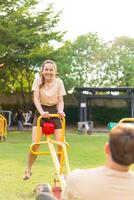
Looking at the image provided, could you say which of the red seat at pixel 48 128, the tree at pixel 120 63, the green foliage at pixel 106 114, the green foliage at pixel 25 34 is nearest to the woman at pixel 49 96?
the red seat at pixel 48 128

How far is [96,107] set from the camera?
35.3 m

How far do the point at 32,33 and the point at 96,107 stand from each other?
832cm

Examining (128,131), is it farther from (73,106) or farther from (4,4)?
(73,106)

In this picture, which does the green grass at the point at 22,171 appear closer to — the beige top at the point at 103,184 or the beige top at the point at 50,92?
the beige top at the point at 50,92

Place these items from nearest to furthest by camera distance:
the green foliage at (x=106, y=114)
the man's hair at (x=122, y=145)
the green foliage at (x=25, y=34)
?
the man's hair at (x=122, y=145), the green foliage at (x=25, y=34), the green foliage at (x=106, y=114)

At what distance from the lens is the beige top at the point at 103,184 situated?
2.89m

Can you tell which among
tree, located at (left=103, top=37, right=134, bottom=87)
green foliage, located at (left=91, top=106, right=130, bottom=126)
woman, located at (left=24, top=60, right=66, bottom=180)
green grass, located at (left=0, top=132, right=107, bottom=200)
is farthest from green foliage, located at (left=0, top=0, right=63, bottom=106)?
woman, located at (left=24, top=60, right=66, bottom=180)

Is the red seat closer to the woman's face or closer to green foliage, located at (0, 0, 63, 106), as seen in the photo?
the woman's face

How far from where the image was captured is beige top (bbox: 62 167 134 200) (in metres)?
2.89

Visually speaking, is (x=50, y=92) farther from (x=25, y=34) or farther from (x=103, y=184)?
(x=25, y=34)

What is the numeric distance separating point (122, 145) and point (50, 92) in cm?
428

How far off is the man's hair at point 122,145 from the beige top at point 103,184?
0.12m

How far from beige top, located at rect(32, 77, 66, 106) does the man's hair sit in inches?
165

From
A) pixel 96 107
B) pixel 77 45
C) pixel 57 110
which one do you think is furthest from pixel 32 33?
pixel 57 110
